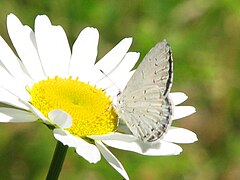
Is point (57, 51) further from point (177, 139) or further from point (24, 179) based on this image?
point (24, 179)

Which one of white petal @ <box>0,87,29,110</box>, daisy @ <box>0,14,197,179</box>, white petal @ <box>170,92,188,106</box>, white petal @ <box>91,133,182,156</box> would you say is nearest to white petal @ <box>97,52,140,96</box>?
daisy @ <box>0,14,197,179</box>

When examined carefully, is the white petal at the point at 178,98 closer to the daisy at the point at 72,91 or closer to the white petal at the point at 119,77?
the daisy at the point at 72,91

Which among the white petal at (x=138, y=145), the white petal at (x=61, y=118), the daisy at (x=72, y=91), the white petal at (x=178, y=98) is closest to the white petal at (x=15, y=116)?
the daisy at (x=72, y=91)

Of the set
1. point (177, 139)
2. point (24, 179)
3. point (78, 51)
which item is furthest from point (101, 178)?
point (177, 139)

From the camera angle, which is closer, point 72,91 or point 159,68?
point 159,68

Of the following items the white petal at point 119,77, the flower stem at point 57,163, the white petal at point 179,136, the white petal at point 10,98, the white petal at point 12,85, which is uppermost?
the white petal at point 119,77

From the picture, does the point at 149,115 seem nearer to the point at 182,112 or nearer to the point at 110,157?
the point at 182,112

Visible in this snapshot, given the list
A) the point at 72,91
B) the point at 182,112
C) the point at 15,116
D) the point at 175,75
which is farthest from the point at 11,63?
the point at 175,75
